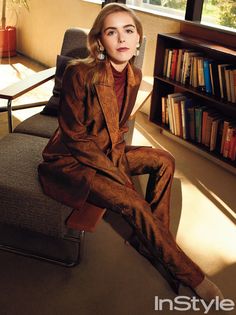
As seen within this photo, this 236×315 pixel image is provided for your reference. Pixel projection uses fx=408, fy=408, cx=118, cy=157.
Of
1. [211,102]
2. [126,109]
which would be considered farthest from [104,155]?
[211,102]

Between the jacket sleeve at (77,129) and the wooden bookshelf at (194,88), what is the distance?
125cm

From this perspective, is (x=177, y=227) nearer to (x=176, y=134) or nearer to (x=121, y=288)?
(x=121, y=288)

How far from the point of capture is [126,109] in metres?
1.83

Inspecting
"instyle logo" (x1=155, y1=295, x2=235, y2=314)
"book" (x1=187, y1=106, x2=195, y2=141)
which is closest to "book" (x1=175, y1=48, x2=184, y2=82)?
"book" (x1=187, y1=106, x2=195, y2=141)

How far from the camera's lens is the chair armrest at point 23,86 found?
7.55 feet

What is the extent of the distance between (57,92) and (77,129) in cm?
92

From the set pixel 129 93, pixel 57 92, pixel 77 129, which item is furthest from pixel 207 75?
pixel 77 129

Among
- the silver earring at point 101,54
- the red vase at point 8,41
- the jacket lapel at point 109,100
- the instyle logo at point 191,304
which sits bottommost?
the instyle logo at point 191,304

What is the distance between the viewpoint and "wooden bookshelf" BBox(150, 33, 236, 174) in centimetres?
275

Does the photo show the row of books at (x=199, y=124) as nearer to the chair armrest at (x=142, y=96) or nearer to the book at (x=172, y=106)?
the book at (x=172, y=106)

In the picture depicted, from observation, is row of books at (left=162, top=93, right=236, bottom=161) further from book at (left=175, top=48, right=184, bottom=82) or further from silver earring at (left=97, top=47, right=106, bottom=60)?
silver earring at (left=97, top=47, right=106, bottom=60)

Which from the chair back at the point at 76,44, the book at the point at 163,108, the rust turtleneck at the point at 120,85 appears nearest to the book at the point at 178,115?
the book at the point at 163,108

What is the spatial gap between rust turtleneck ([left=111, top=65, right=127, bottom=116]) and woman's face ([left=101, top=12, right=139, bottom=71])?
0.28ft

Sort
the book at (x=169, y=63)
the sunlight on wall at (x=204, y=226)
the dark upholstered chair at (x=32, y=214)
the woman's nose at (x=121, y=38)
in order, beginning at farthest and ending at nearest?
the book at (x=169, y=63) < the sunlight on wall at (x=204, y=226) < the dark upholstered chair at (x=32, y=214) < the woman's nose at (x=121, y=38)
